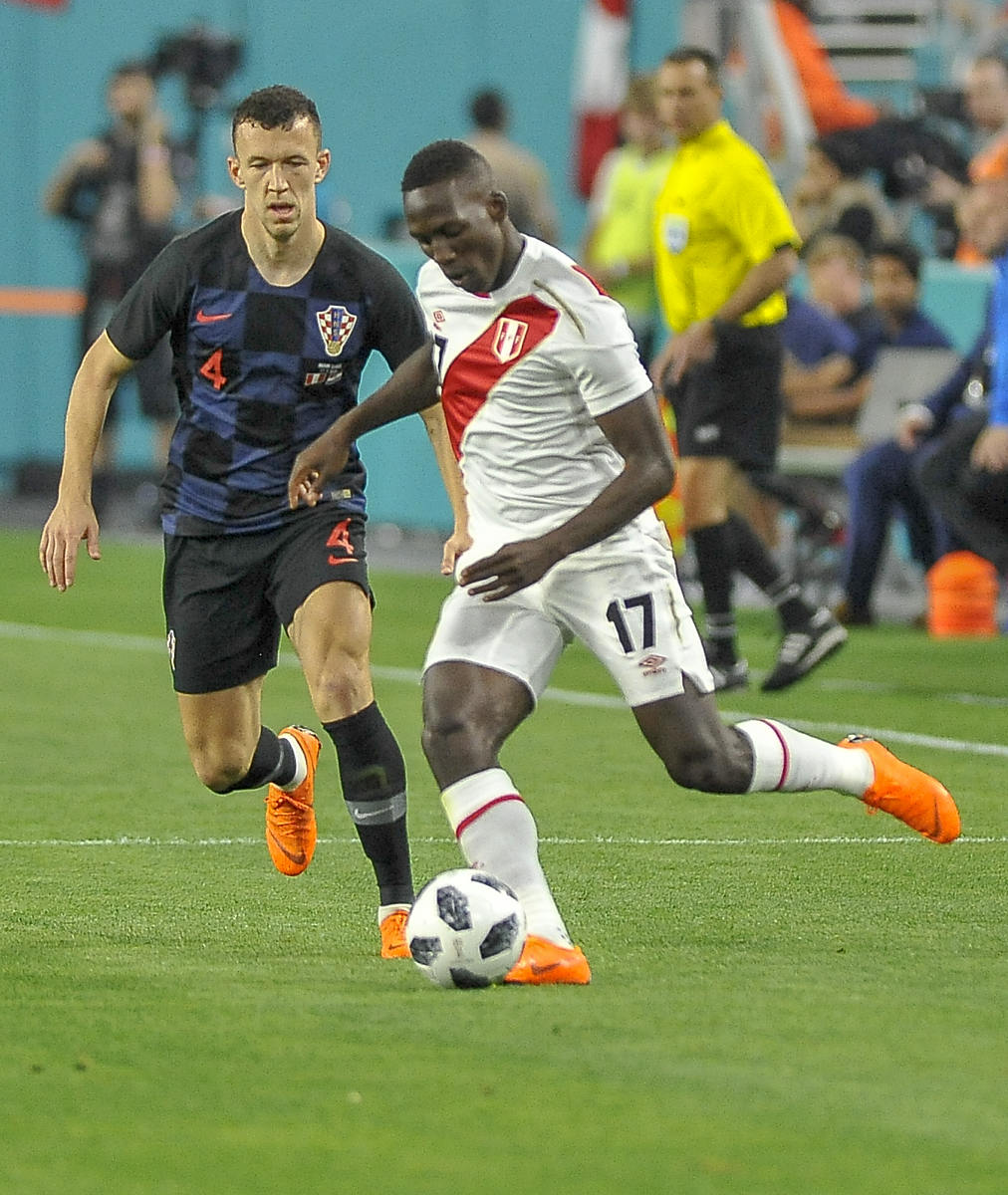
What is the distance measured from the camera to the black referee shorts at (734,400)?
10.8m

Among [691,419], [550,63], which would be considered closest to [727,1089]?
[691,419]

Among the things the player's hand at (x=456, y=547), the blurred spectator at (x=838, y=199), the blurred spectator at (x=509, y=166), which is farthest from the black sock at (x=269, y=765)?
the blurred spectator at (x=838, y=199)

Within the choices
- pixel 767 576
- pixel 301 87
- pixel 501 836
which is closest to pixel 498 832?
pixel 501 836

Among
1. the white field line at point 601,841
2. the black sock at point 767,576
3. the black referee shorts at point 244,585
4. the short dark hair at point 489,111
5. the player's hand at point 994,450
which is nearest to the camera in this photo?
the black referee shorts at point 244,585

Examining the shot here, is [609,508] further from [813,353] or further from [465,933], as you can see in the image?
[813,353]

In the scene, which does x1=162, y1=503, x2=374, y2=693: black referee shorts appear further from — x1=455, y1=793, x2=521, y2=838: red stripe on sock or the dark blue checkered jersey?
x1=455, y1=793, x2=521, y2=838: red stripe on sock

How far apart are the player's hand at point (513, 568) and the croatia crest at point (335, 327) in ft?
3.41

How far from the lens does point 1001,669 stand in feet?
39.1

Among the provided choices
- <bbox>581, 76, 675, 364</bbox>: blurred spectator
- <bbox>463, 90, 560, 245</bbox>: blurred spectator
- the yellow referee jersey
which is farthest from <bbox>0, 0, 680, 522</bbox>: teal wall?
the yellow referee jersey

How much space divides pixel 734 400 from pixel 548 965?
226 inches

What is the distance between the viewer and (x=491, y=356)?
5.73 metres

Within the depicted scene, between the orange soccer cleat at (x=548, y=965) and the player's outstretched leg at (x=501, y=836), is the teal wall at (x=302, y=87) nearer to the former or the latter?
the player's outstretched leg at (x=501, y=836)

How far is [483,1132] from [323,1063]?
1.77 ft

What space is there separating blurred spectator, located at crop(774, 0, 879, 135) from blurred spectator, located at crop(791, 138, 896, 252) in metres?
1.72
